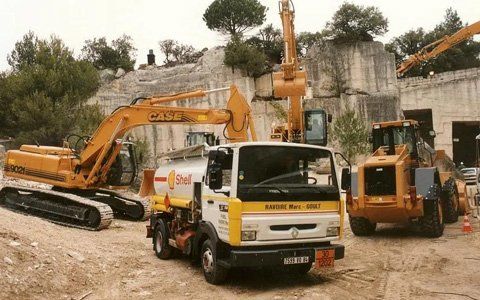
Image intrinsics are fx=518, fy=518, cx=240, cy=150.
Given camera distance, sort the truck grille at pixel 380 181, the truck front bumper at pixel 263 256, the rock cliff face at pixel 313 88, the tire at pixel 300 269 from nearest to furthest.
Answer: the truck front bumper at pixel 263 256, the tire at pixel 300 269, the truck grille at pixel 380 181, the rock cliff face at pixel 313 88

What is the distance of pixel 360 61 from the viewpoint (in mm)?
36969

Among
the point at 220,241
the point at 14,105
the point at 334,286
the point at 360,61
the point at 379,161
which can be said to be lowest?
the point at 334,286

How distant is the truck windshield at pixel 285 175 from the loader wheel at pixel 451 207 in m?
6.52

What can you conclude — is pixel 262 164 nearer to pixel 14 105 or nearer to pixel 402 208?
pixel 402 208

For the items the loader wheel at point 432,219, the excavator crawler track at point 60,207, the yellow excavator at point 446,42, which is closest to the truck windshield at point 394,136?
the loader wheel at point 432,219

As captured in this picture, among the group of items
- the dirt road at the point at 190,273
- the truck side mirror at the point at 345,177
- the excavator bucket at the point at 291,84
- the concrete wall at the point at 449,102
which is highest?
the concrete wall at the point at 449,102

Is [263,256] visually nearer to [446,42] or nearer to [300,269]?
[300,269]

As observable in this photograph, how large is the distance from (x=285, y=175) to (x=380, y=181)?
4722 millimetres

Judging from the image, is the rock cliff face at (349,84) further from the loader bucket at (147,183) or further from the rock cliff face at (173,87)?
the loader bucket at (147,183)

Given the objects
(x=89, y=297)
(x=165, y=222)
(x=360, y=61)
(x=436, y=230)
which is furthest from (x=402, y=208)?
(x=360, y=61)

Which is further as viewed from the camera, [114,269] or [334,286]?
[114,269]

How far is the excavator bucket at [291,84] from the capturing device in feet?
49.2

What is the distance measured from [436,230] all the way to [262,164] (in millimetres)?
5866

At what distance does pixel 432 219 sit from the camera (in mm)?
11484
